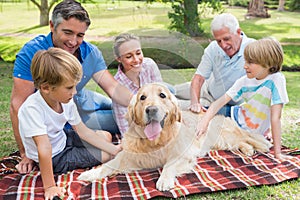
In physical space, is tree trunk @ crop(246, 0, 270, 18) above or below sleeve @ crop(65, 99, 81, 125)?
above

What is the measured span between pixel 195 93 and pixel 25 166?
172 centimetres

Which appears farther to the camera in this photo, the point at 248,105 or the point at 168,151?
the point at 248,105

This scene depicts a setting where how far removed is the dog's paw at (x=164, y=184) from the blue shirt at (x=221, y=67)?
1.35 m

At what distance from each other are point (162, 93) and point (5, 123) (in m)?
2.94

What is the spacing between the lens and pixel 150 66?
3176 millimetres

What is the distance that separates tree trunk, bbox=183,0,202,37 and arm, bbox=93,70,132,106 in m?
7.98

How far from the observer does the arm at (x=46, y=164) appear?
286 centimetres

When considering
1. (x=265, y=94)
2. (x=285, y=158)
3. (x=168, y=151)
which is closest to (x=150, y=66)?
(x=168, y=151)

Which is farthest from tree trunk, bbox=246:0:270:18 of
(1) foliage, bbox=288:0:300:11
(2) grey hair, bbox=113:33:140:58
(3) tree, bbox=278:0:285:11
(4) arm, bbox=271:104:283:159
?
(2) grey hair, bbox=113:33:140:58

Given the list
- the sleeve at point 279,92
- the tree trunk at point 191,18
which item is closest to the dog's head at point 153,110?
the sleeve at point 279,92

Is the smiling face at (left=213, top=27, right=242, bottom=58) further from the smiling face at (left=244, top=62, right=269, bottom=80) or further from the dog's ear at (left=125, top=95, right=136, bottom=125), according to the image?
the dog's ear at (left=125, top=95, right=136, bottom=125)

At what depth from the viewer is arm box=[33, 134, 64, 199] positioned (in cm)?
286

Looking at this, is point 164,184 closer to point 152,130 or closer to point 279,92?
point 152,130

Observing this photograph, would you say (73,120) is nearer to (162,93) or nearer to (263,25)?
(162,93)
